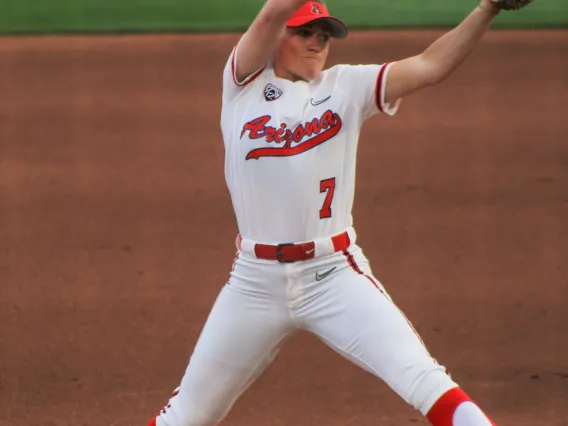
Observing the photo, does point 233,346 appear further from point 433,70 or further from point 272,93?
point 433,70

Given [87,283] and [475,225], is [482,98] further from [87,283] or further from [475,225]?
[87,283]

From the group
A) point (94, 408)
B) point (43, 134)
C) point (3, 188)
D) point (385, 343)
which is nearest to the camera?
point (385, 343)

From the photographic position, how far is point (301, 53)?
3953 mm

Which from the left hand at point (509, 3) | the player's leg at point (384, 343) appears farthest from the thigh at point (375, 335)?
the left hand at point (509, 3)

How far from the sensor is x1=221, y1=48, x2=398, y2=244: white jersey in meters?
3.79

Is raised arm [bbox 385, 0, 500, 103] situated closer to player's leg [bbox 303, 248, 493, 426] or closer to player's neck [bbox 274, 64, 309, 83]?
player's neck [bbox 274, 64, 309, 83]

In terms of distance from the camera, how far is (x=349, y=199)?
390 cm

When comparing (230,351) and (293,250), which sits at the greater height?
(293,250)

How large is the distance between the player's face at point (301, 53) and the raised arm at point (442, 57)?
1.00 feet

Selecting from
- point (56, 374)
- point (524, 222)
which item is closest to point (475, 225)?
point (524, 222)

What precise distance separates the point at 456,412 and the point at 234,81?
1.36 m

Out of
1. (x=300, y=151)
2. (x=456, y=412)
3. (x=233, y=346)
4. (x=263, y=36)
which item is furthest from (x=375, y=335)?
(x=263, y=36)

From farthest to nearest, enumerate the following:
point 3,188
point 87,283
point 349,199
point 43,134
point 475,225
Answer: point 43,134 < point 3,188 < point 475,225 < point 87,283 < point 349,199

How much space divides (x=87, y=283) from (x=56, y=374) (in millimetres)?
1119
